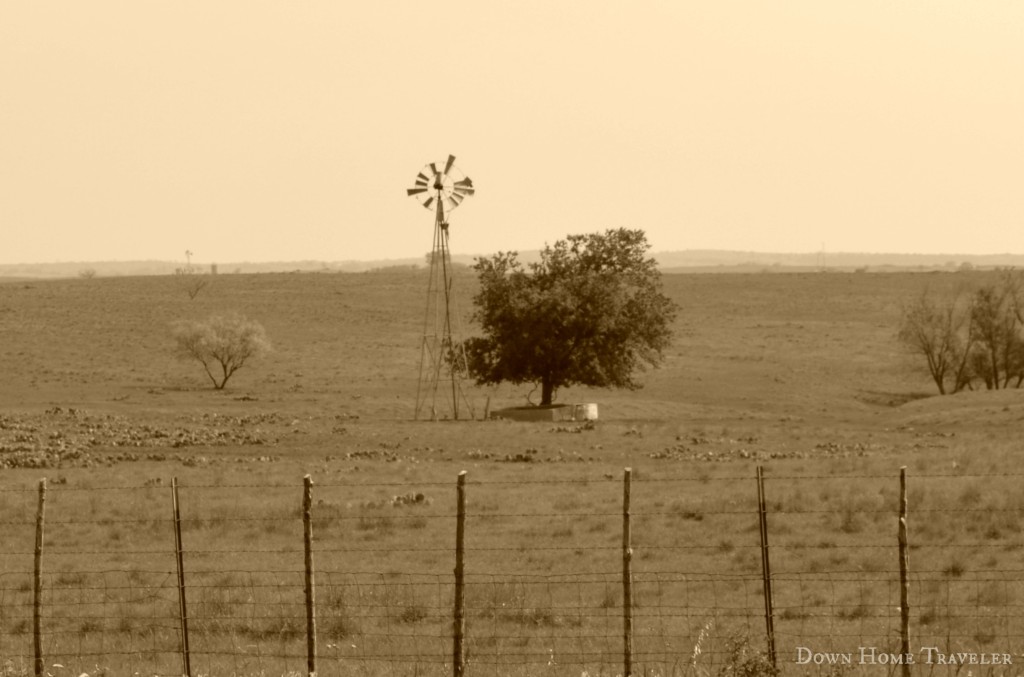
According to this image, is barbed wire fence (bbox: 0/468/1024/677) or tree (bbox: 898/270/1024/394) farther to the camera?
tree (bbox: 898/270/1024/394)

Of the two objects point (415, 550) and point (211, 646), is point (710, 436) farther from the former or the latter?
point (211, 646)

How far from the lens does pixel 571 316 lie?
65.4 metres

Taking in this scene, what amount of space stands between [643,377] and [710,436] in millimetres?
35529

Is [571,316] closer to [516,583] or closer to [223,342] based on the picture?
[223,342]

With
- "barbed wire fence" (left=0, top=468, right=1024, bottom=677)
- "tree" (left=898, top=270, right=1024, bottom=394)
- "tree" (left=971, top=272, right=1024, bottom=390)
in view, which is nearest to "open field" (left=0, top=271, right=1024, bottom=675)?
"barbed wire fence" (left=0, top=468, right=1024, bottom=677)

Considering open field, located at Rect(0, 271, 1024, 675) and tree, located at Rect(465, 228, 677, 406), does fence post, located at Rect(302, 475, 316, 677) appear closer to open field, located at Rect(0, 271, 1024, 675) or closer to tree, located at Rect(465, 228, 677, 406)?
open field, located at Rect(0, 271, 1024, 675)

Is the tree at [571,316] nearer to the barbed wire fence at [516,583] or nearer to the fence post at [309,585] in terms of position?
the barbed wire fence at [516,583]

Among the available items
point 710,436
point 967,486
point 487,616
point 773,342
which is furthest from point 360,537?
point 773,342

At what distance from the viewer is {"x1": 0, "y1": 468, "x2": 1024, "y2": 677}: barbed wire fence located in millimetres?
15605

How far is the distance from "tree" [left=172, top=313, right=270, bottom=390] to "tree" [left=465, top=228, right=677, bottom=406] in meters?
21.4

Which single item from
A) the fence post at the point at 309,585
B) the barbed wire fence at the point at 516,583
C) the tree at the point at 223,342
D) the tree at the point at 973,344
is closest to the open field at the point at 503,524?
the barbed wire fence at the point at 516,583

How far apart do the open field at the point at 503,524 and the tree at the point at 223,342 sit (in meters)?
5.38

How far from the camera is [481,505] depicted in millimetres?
28750

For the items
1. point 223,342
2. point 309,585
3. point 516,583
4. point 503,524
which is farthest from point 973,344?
point 309,585
